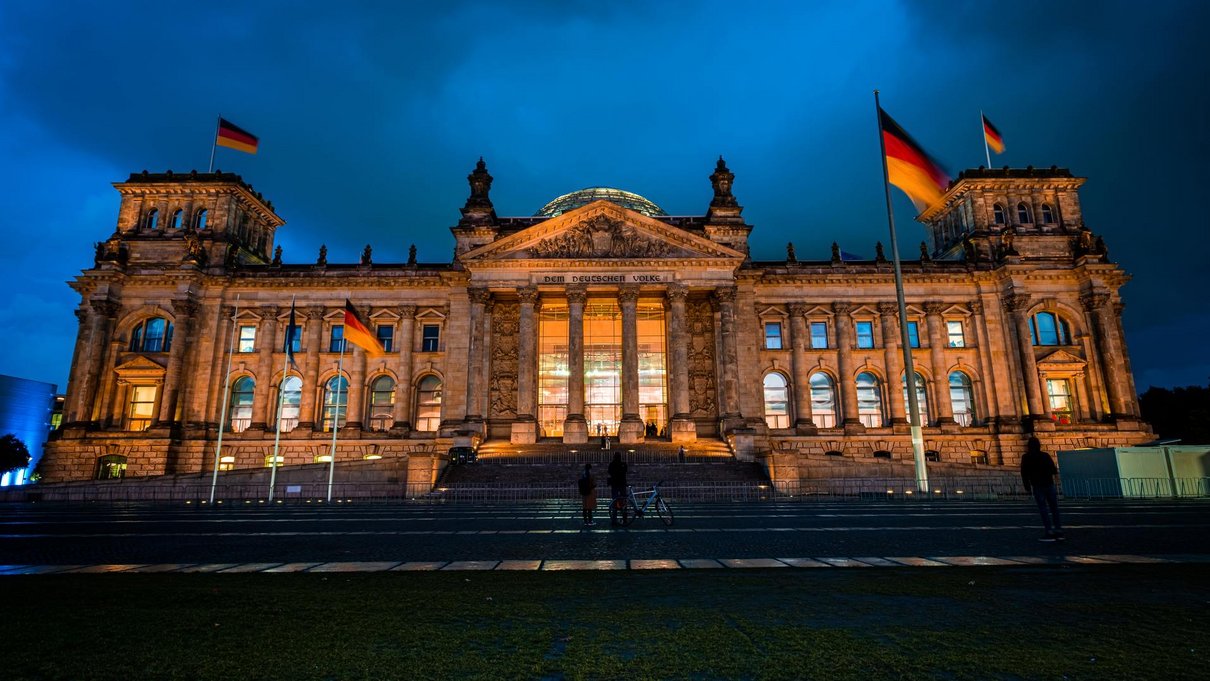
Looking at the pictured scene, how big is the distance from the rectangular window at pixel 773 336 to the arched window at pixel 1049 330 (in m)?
17.8

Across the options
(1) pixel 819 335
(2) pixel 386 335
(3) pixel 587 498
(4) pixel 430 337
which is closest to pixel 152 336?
(2) pixel 386 335

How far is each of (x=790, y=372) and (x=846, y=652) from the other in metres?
43.9

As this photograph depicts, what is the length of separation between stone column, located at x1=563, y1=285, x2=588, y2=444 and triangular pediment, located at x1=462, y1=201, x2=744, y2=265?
2705 mm

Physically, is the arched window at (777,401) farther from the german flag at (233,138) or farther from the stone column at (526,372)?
the german flag at (233,138)

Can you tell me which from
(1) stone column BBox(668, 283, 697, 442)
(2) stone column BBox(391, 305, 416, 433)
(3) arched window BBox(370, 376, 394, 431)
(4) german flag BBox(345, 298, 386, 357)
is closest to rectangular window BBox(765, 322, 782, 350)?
(1) stone column BBox(668, 283, 697, 442)

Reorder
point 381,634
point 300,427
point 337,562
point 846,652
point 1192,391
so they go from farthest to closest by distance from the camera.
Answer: point 1192,391 < point 300,427 < point 337,562 < point 381,634 < point 846,652

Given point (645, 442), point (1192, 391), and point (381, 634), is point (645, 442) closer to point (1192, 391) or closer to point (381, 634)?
point (381, 634)

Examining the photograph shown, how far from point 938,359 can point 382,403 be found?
131ft

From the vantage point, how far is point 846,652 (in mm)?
3539

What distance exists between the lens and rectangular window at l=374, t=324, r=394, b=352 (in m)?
46.1

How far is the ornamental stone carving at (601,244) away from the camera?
136 feet

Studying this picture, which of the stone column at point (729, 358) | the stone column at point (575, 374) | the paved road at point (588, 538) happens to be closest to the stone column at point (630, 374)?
the stone column at point (575, 374)

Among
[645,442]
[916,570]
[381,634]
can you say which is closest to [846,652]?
[381,634]

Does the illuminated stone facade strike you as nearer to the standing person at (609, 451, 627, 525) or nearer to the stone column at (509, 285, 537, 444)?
the stone column at (509, 285, 537, 444)
